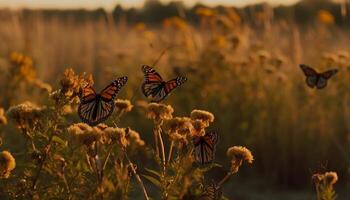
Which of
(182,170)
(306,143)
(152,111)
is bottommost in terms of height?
(306,143)

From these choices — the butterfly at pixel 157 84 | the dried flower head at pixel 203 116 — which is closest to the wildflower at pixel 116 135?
the dried flower head at pixel 203 116

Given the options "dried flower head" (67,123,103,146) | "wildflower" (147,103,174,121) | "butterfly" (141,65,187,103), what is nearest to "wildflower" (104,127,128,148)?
"dried flower head" (67,123,103,146)

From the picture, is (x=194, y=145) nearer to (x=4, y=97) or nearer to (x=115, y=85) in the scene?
(x=115, y=85)

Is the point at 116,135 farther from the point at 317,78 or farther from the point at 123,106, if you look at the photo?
the point at 317,78

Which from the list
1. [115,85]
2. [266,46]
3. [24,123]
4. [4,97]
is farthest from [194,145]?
[266,46]

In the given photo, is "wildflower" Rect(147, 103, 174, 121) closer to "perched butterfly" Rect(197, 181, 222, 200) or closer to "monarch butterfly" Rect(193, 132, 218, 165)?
"monarch butterfly" Rect(193, 132, 218, 165)

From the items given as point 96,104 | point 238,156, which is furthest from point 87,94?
point 238,156
